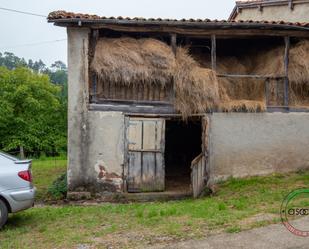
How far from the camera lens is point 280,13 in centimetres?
1600

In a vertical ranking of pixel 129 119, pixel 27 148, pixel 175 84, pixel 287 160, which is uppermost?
pixel 175 84

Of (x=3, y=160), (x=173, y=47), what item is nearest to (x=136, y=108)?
(x=173, y=47)

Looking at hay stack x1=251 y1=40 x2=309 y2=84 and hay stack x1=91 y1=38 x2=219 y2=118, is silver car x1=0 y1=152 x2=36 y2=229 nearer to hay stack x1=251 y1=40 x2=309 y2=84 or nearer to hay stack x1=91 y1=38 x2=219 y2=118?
hay stack x1=91 y1=38 x2=219 y2=118

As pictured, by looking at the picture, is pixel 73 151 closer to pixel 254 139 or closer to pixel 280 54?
pixel 254 139

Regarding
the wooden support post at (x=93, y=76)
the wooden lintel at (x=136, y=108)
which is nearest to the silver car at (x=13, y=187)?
the wooden lintel at (x=136, y=108)

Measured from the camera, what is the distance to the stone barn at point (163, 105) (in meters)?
11.6

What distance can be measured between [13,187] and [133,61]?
4.85 metres

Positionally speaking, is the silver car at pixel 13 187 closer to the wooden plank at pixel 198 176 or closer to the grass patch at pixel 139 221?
the grass patch at pixel 139 221

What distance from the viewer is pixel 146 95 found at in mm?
11969

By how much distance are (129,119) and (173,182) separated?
136 inches

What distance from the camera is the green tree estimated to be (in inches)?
1011

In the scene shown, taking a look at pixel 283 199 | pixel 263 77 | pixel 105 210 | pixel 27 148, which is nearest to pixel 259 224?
A: pixel 283 199

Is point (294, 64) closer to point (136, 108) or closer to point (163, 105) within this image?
Result: point (163, 105)

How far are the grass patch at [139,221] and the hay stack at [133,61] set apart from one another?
339 centimetres
